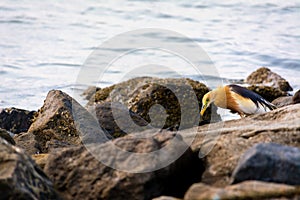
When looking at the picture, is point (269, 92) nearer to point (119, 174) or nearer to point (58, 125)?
point (58, 125)

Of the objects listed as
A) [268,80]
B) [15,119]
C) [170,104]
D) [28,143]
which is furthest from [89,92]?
[28,143]

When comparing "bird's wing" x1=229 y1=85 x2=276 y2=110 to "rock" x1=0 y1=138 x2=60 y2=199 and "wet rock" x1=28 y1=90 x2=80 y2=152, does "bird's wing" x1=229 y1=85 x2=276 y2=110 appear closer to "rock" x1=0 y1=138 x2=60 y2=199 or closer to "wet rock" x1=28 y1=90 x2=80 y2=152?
"wet rock" x1=28 y1=90 x2=80 y2=152

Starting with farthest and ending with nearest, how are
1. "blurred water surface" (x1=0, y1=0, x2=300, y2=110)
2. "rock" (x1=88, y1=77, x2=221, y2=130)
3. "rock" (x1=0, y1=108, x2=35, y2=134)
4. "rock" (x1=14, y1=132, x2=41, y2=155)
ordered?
1. "blurred water surface" (x1=0, y1=0, x2=300, y2=110)
2. "rock" (x1=0, y1=108, x2=35, y2=134)
3. "rock" (x1=88, y1=77, x2=221, y2=130)
4. "rock" (x1=14, y1=132, x2=41, y2=155)

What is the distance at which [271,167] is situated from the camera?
4.07m

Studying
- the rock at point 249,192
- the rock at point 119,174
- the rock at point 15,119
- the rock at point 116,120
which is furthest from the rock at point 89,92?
the rock at point 249,192

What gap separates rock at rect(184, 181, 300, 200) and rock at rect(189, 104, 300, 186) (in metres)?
0.44

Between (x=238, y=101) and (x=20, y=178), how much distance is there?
424 cm

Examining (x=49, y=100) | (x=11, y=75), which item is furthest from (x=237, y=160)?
(x=11, y=75)

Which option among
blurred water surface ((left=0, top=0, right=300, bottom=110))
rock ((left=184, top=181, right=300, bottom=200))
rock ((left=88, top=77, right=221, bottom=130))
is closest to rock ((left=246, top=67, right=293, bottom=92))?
blurred water surface ((left=0, top=0, right=300, bottom=110))

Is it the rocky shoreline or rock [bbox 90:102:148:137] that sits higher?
the rocky shoreline

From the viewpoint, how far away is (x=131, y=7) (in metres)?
19.4

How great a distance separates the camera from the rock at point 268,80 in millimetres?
11372

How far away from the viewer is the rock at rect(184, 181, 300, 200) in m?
3.79

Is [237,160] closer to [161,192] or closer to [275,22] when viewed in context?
[161,192]
